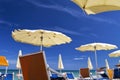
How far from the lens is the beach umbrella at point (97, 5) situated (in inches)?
216

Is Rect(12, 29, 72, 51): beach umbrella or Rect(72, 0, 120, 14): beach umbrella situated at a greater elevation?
Rect(12, 29, 72, 51): beach umbrella

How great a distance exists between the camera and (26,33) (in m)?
9.89

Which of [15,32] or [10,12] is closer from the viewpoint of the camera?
[15,32]

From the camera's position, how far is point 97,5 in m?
5.73

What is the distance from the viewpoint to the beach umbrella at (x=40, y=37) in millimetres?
9678

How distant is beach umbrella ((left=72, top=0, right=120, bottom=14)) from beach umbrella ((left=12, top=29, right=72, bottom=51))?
13.0 feet

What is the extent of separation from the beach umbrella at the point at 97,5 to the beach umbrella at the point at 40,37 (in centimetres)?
397

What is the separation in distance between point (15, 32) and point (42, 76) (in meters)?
6.74

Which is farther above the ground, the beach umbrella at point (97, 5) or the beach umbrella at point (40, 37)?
the beach umbrella at point (40, 37)

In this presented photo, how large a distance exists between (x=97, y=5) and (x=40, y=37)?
483cm

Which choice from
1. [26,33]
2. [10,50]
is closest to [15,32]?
[26,33]

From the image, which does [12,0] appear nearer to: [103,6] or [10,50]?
[10,50]

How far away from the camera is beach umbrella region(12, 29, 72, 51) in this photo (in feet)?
31.8

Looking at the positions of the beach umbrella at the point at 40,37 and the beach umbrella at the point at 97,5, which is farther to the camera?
the beach umbrella at the point at 40,37
